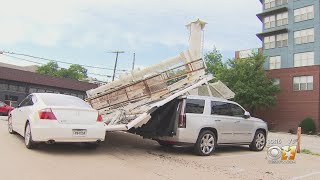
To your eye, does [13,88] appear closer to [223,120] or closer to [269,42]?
[269,42]

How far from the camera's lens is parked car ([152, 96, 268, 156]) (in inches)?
415

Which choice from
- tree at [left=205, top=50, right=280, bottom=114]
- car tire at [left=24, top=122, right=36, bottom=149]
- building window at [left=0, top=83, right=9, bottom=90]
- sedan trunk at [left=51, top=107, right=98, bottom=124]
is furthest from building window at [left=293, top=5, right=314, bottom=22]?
car tire at [left=24, top=122, right=36, bottom=149]

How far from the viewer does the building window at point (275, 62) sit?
44500 mm

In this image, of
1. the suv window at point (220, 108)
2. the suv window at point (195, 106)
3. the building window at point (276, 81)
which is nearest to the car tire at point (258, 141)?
the suv window at point (220, 108)

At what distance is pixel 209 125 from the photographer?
36.0ft

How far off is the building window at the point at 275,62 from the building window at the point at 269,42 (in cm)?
144

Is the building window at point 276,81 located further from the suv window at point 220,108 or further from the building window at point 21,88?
the suv window at point 220,108

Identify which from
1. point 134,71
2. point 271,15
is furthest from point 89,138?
point 271,15

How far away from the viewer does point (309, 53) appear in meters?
41.5

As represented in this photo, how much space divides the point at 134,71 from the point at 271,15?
1457 inches

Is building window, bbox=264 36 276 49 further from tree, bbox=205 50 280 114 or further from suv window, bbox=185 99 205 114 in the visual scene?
suv window, bbox=185 99 205 114

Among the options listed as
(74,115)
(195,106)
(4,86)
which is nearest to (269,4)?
(4,86)

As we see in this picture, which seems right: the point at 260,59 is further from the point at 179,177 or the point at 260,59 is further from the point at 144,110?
the point at 179,177

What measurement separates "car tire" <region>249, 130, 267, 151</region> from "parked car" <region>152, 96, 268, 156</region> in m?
0.08
